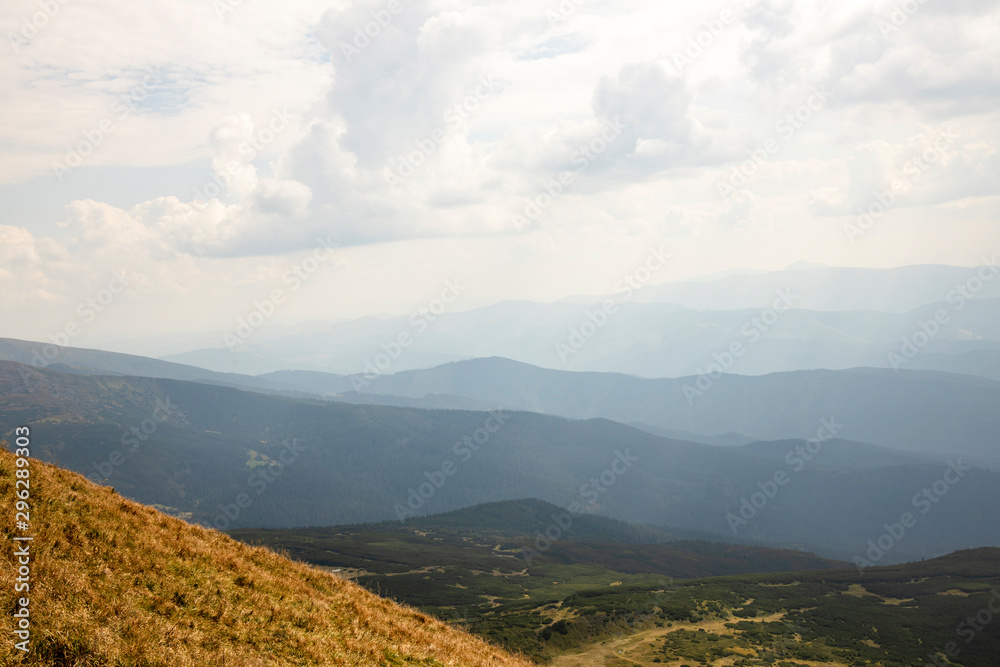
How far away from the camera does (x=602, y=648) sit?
57.5 meters

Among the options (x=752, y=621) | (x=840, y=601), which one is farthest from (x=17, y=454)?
(x=840, y=601)

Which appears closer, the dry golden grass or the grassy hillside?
the dry golden grass

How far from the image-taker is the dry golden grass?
12.2 metres

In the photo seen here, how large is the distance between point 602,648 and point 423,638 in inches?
1723

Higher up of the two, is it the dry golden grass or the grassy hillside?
the dry golden grass

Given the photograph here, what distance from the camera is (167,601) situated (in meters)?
15.7

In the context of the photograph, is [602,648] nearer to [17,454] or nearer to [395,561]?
[17,454]

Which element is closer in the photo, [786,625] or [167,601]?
[167,601]

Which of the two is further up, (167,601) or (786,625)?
(167,601)

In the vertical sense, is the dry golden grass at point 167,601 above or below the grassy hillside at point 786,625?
above

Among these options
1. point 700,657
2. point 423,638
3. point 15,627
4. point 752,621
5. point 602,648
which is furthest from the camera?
point 752,621

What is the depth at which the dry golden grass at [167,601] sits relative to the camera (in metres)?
12.2

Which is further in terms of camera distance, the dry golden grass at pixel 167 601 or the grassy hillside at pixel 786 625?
the grassy hillside at pixel 786 625

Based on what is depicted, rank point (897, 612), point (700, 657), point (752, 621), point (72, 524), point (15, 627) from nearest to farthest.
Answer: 1. point (15, 627)
2. point (72, 524)
3. point (700, 657)
4. point (752, 621)
5. point (897, 612)
